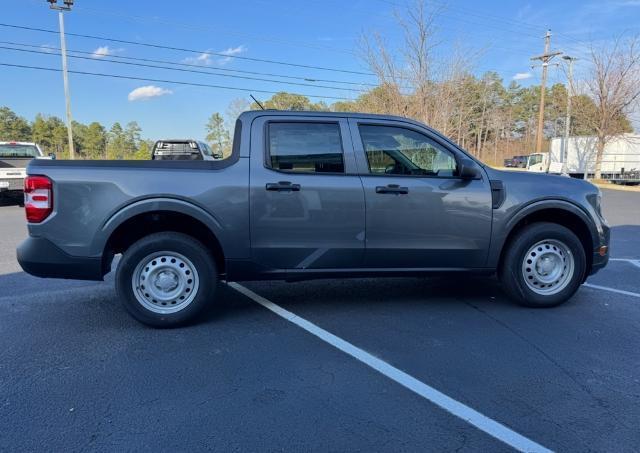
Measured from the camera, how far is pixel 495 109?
60.2 m

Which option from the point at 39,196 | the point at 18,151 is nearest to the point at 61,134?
the point at 18,151

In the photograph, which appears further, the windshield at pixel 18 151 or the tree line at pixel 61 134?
the tree line at pixel 61 134

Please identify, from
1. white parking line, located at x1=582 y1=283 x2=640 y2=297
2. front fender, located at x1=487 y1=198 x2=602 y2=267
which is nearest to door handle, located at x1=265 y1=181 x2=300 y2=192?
front fender, located at x1=487 y1=198 x2=602 y2=267

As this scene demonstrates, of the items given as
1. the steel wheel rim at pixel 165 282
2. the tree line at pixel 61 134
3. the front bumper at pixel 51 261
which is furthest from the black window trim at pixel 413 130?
the tree line at pixel 61 134

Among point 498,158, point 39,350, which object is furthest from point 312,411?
point 498,158

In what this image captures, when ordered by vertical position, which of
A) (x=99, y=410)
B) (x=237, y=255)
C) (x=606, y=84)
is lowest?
(x=99, y=410)

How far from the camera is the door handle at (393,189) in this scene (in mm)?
4133

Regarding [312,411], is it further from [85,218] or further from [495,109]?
[495,109]

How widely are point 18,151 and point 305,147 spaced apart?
1427 centimetres

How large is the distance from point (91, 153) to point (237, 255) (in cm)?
6954

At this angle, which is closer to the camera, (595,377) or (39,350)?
(595,377)

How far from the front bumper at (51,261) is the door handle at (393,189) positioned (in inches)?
100

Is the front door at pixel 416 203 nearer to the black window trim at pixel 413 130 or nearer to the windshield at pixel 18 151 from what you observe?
the black window trim at pixel 413 130

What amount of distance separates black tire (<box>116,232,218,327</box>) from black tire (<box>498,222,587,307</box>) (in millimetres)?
2875
